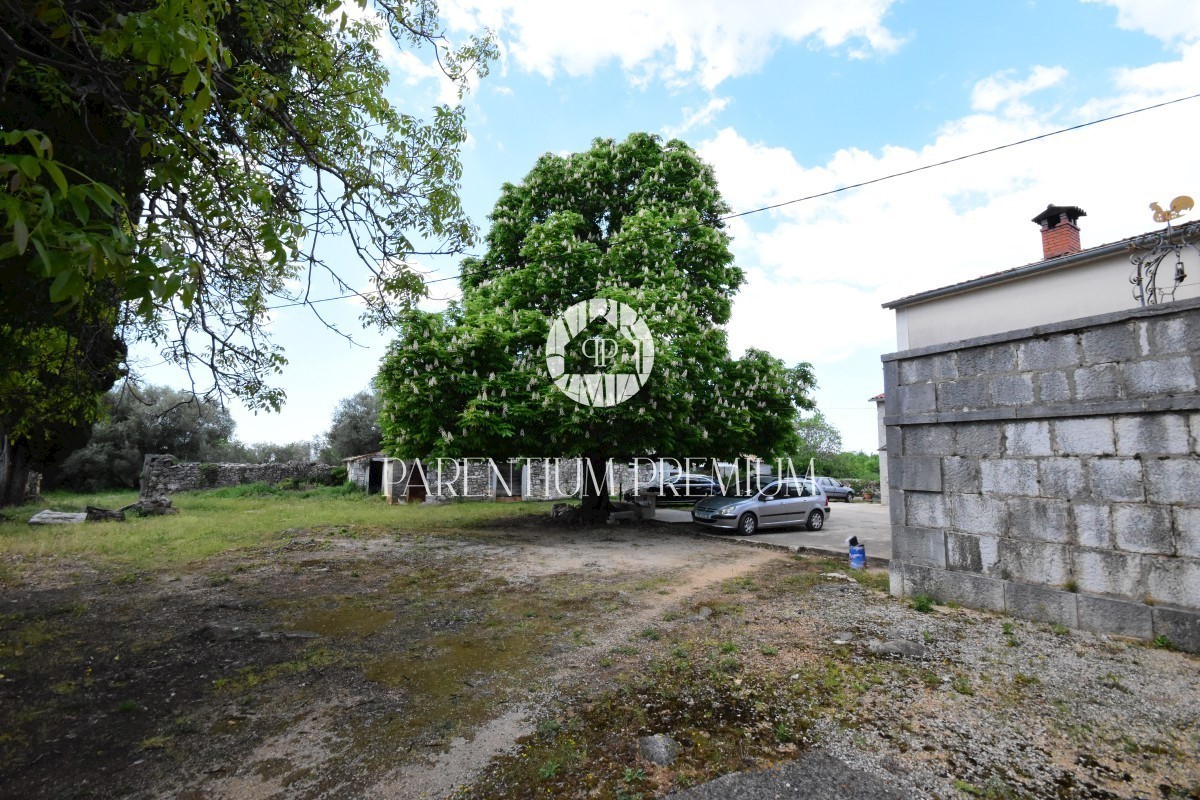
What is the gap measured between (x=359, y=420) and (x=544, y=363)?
24579 millimetres

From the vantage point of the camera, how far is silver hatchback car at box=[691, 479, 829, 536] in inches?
530

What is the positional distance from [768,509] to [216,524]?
13.8m

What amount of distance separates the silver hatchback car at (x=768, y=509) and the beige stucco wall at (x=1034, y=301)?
4.58 metres

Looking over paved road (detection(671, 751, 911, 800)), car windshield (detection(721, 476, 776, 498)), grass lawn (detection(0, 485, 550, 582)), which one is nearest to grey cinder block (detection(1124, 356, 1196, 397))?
paved road (detection(671, 751, 911, 800))

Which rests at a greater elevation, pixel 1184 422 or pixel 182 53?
pixel 182 53

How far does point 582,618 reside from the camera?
598 centimetres

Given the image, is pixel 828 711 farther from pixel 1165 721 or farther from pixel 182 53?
pixel 182 53

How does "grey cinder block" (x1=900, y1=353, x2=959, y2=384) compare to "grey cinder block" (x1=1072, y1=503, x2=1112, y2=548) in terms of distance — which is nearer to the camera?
"grey cinder block" (x1=1072, y1=503, x2=1112, y2=548)

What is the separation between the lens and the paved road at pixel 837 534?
434 inches

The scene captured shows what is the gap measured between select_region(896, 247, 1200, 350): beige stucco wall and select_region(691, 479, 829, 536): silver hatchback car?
4.58m

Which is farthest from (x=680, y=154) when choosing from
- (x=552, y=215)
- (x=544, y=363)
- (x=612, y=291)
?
(x=544, y=363)

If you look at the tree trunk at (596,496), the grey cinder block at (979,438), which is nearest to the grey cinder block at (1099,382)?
the grey cinder block at (979,438)

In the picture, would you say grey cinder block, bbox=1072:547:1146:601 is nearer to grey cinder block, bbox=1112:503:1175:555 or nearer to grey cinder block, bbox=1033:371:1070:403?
grey cinder block, bbox=1112:503:1175:555

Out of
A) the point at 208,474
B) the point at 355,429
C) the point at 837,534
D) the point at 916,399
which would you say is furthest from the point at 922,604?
the point at 355,429
